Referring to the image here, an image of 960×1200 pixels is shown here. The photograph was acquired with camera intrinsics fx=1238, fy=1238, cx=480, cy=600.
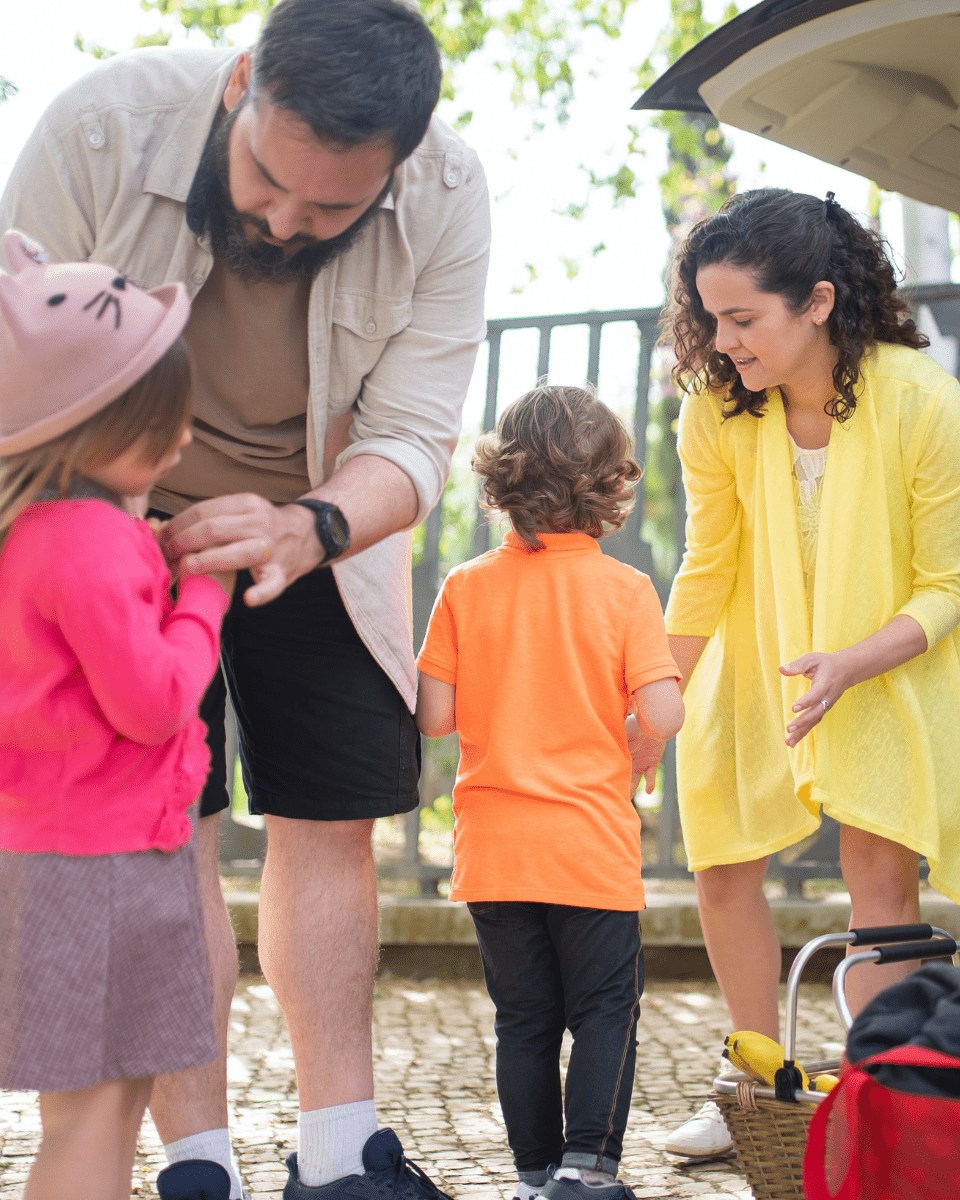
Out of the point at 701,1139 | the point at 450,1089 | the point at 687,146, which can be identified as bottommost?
the point at 450,1089

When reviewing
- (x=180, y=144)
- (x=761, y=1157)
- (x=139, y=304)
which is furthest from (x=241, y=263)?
(x=761, y=1157)

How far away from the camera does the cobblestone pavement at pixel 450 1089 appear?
240 centimetres

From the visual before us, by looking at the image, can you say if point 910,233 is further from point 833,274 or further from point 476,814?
point 476,814

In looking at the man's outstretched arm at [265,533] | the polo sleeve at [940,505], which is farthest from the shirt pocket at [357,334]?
the polo sleeve at [940,505]

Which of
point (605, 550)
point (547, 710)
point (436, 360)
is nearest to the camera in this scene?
point (436, 360)

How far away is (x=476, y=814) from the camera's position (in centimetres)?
220

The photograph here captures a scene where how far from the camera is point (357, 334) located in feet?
6.72

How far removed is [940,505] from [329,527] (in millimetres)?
1234

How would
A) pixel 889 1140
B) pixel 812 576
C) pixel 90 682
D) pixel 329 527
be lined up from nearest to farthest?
pixel 889 1140
pixel 90 682
pixel 329 527
pixel 812 576

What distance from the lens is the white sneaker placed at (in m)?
2.48

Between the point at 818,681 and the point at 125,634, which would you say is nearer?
the point at 125,634

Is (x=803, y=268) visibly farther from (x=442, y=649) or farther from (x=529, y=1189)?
(x=529, y=1189)

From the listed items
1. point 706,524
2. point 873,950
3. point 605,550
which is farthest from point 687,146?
point 873,950

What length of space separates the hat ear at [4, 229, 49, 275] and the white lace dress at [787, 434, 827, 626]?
1552mm
